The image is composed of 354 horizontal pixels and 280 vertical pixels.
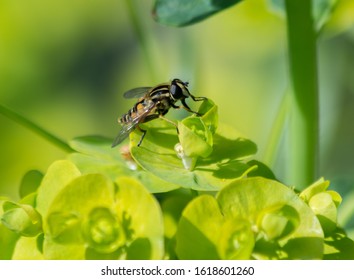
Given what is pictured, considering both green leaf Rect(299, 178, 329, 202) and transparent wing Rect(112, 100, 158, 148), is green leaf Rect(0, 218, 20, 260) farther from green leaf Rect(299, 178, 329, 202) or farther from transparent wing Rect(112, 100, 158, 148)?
green leaf Rect(299, 178, 329, 202)

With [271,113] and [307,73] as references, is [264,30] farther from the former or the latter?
[307,73]

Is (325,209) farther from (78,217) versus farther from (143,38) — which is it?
(143,38)

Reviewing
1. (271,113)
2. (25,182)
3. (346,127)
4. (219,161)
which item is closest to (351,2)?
(271,113)

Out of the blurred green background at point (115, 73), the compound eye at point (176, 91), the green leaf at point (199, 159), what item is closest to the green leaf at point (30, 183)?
the green leaf at point (199, 159)

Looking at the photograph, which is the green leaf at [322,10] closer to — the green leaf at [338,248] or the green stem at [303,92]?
the green stem at [303,92]

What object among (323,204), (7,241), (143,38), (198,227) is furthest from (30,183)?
(143,38)

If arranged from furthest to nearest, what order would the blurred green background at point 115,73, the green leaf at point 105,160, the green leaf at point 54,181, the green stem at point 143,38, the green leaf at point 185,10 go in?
the blurred green background at point 115,73
the green stem at point 143,38
the green leaf at point 185,10
the green leaf at point 105,160
the green leaf at point 54,181

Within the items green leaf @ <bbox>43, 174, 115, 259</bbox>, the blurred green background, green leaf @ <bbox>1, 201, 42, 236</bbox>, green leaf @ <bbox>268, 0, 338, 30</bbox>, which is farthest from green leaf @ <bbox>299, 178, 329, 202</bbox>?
the blurred green background
